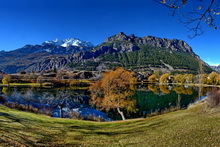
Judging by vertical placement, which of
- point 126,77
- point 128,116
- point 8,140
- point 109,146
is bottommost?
point 128,116

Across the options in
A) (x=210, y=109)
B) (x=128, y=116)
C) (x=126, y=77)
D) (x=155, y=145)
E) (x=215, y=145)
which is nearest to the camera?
(x=215, y=145)

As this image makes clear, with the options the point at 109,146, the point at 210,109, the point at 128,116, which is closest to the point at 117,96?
the point at 128,116

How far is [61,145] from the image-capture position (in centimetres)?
1266

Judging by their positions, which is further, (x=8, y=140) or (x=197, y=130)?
(x=197, y=130)

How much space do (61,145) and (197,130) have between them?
12505 millimetres

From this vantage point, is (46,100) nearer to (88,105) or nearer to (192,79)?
(88,105)

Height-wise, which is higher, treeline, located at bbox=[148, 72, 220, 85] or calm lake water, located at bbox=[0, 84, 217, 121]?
treeline, located at bbox=[148, 72, 220, 85]

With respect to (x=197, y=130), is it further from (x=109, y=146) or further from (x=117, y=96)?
(x=117, y=96)

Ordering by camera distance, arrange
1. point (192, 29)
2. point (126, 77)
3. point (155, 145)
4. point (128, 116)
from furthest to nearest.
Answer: point (126, 77) → point (128, 116) → point (155, 145) → point (192, 29)

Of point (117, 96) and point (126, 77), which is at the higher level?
point (126, 77)

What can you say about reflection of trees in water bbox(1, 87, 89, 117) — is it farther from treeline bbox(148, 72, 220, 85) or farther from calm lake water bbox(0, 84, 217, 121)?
treeline bbox(148, 72, 220, 85)

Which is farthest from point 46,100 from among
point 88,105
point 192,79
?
point 192,79

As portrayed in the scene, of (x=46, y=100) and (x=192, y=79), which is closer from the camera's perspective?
(x=46, y=100)

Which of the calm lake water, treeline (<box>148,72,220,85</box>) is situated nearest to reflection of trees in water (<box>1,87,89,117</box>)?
the calm lake water
